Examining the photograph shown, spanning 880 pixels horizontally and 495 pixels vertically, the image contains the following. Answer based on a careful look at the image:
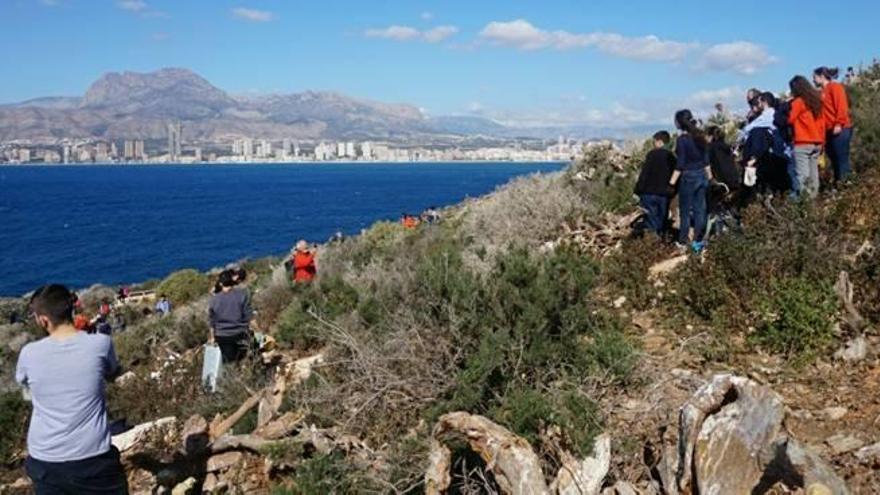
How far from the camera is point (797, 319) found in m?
6.33

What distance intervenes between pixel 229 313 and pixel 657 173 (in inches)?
207

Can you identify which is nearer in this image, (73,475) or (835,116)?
(73,475)

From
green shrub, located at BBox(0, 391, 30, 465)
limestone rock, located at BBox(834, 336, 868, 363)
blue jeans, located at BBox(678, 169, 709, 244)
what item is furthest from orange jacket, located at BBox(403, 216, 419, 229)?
limestone rock, located at BBox(834, 336, 868, 363)

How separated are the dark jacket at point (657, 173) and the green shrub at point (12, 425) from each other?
7.27 m

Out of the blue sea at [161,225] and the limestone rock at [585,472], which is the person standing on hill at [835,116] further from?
the blue sea at [161,225]

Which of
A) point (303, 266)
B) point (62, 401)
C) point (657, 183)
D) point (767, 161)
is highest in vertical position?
point (767, 161)

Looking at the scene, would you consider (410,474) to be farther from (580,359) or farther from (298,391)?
(298,391)

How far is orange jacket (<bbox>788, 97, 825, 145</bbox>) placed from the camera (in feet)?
29.8

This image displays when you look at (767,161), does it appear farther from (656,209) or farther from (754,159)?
(656,209)

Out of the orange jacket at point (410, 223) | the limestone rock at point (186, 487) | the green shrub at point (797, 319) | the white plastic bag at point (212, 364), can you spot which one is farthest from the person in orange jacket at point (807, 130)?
the orange jacket at point (410, 223)

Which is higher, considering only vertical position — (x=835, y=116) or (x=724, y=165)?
(x=835, y=116)

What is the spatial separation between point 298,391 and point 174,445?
1205 millimetres

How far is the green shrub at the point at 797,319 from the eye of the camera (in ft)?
20.3

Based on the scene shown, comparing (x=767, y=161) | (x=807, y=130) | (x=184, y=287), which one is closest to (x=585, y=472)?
(x=807, y=130)
